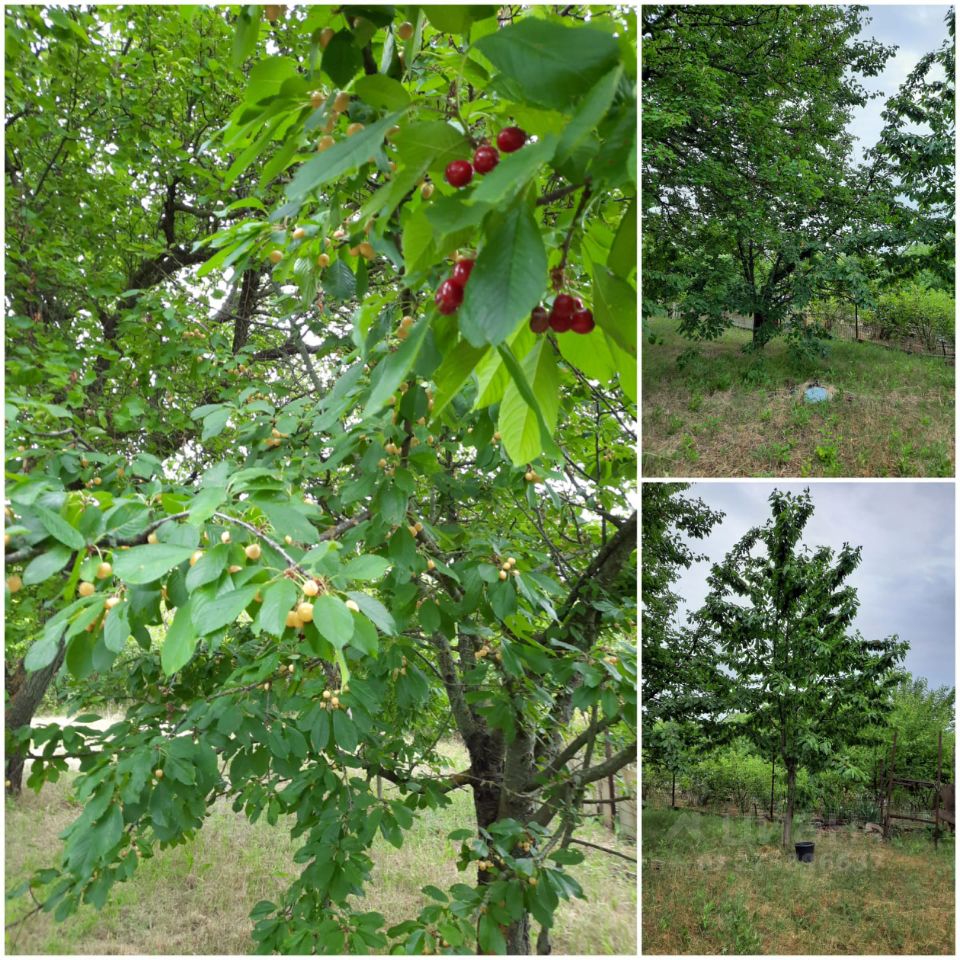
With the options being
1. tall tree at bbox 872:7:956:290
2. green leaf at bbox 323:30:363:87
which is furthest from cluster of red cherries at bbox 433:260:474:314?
tall tree at bbox 872:7:956:290

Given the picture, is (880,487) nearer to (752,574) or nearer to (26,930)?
(752,574)

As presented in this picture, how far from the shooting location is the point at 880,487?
4.14 feet

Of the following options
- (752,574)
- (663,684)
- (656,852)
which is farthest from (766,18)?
(656,852)

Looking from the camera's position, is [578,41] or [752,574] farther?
[752,574]

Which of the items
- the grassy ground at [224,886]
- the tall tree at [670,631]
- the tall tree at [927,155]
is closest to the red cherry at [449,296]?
the tall tree at [670,631]

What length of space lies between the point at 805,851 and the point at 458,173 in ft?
4.45

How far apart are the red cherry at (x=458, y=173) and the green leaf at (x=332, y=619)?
0.39 metres

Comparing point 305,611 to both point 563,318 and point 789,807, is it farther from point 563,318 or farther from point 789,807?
point 789,807

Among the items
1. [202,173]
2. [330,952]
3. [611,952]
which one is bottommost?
[611,952]

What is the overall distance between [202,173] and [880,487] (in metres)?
1.95

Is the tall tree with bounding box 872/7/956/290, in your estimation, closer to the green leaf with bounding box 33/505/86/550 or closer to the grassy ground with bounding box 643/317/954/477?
the grassy ground with bounding box 643/317/954/477

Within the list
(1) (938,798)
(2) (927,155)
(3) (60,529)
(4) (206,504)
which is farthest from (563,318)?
(2) (927,155)

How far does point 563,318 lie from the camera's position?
1.75 feet

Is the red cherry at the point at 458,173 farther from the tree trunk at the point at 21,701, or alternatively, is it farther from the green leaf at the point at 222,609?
the tree trunk at the point at 21,701
